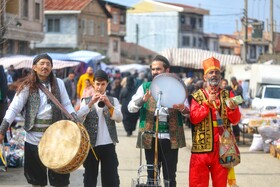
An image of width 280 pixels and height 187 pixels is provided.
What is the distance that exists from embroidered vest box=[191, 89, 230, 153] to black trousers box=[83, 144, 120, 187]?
0.95 metres

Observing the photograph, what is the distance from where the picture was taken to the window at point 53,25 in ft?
207

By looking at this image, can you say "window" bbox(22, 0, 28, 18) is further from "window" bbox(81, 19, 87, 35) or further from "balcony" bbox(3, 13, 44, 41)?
"window" bbox(81, 19, 87, 35)

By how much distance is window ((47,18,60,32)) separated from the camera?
63219mm

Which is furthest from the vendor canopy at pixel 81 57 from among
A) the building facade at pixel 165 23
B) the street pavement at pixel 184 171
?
the building facade at pixel 165 23

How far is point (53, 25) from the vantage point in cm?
6328

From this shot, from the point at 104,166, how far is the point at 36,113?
0.96 metres

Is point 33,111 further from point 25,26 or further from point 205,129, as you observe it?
point 25,26

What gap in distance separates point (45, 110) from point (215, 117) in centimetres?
182

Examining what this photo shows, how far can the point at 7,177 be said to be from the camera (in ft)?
36.3

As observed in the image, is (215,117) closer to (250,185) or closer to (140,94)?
(140,94)

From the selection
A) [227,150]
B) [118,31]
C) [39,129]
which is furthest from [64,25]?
[227,150]

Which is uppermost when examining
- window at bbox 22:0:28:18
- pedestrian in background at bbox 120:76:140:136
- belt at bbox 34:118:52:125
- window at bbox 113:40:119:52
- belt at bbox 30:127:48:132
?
window at bbox 22:0:28:18

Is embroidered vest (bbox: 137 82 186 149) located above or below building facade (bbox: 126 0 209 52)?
below

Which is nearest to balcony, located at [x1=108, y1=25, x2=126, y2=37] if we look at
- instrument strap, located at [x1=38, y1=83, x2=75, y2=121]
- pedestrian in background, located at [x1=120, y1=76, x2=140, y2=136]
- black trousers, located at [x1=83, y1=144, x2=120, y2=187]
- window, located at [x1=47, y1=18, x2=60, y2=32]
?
window, located at [x1=47, y1=18, x2=60, y2=32]
